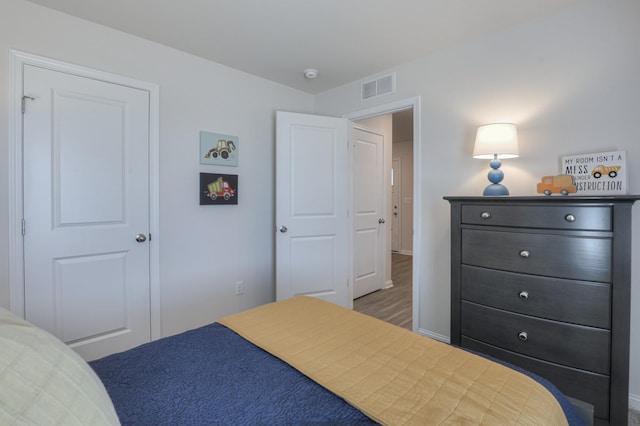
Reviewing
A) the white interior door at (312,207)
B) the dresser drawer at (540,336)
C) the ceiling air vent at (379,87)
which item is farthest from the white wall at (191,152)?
the dresser drawer at (540,336)

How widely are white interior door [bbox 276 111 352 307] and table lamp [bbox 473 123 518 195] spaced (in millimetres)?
1508

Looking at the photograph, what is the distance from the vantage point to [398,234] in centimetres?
719

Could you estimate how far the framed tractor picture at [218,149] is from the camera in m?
2.79

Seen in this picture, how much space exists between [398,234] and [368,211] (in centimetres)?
339

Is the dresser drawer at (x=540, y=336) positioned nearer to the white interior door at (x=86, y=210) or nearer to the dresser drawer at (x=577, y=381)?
the dresser drawer at (x=577, y=381)

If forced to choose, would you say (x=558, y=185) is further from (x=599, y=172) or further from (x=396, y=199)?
(x=396, y=199)

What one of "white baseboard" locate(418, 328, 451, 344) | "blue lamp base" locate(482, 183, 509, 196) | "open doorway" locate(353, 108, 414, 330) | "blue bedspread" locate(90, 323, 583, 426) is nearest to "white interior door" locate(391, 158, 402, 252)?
"open doorway" locate(353, 108, 414, 330)

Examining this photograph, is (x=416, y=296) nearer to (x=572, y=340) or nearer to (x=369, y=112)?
(x=572, y=340)

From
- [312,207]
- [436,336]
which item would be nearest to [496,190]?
[436,336]

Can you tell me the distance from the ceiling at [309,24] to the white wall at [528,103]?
156mm

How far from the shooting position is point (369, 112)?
124 inches

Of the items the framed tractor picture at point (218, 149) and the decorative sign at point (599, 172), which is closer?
the decorative sign at point (599, 172)

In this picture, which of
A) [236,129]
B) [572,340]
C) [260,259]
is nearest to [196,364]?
[572,340]

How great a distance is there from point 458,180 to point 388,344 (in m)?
1.73
